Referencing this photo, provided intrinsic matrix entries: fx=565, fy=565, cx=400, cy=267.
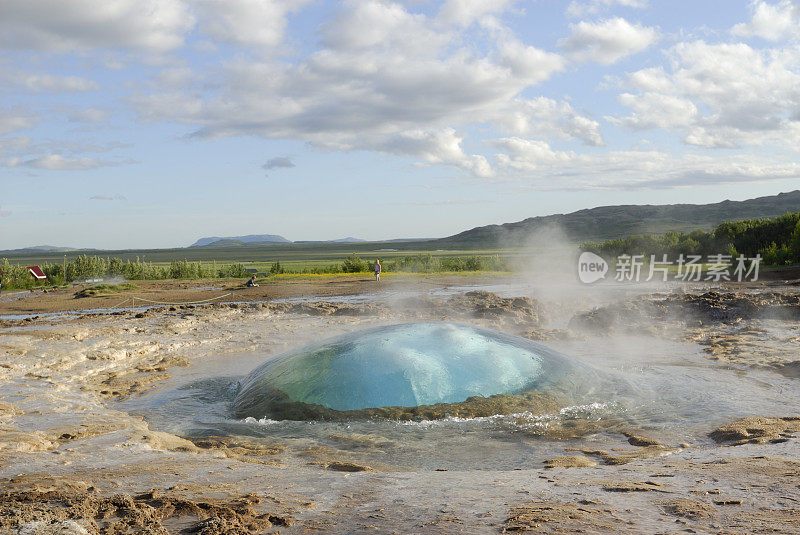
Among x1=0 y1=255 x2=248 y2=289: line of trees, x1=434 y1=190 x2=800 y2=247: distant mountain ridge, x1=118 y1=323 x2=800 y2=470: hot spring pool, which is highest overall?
x1=434 y1=190 x2=800 y2=247: distant mountain ridge

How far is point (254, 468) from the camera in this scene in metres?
4.26

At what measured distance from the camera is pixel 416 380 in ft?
19.5

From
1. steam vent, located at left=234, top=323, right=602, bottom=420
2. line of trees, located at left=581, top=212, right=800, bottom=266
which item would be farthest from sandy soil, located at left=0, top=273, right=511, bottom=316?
steam vent, located at left=234, top=323, right=602, bottom=420

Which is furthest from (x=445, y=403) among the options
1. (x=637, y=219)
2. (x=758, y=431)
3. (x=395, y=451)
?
(x=637, y=219)

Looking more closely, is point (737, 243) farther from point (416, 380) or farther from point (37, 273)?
point (37, 273)

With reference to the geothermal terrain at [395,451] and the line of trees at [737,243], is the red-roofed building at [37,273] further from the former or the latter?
the line of trees at [737,243]

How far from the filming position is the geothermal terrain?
3.03 meters

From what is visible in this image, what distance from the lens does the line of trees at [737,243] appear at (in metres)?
27.0

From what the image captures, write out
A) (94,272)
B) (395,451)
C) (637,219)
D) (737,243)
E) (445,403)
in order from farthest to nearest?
(637,219), (94,272), (737,243), (445,403), (395,451)

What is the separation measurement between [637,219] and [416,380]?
133m

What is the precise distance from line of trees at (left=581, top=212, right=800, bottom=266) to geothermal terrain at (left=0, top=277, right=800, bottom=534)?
19.1 meters

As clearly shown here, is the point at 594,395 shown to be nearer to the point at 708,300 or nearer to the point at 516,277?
the point at 708,300

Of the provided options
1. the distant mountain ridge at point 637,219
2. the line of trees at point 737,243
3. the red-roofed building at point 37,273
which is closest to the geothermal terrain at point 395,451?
the line of trees at point 737,243

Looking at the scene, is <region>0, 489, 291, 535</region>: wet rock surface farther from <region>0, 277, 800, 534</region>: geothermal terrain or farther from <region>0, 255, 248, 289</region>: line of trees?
<region>0, 255, 248, 289</region>: line of trees
